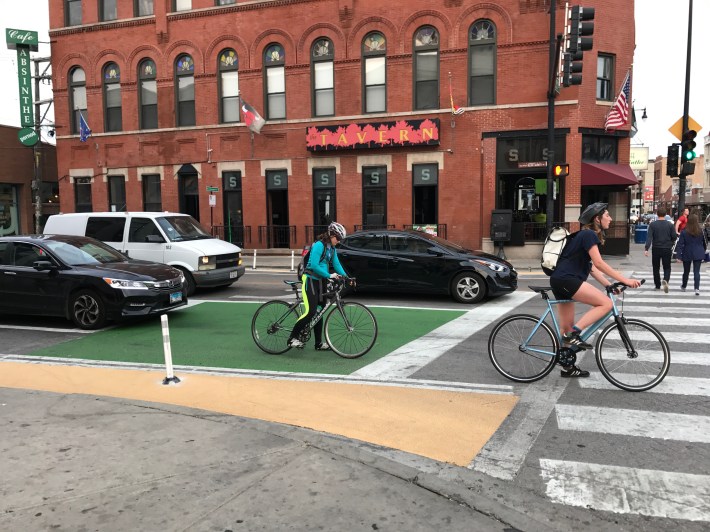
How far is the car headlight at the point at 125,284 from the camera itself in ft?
29.9

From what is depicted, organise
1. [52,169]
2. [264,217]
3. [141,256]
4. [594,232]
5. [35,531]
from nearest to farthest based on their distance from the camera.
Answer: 1. [35,531]
2. [594,232]
3. [141,256]
4. [264,217]
5. [52,169]

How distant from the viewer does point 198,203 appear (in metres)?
25.8

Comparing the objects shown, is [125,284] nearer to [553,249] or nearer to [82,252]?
[82,252]

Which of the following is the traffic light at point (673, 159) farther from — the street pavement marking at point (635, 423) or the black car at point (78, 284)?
the black car at point (78, 284)

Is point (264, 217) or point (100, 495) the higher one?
point (264, 217)

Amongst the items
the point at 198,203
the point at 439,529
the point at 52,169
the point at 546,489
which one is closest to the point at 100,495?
the point at 439,529

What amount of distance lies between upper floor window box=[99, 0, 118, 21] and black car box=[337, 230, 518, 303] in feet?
68.1

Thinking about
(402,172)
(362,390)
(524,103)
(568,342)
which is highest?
(524,103)

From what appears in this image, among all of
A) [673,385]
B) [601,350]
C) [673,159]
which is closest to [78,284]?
[601,350]

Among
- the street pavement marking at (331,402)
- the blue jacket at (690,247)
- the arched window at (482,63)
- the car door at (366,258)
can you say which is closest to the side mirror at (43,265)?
the street pavement marking at (331,402)

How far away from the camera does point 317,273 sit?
7102mm

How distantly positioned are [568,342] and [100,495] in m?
4.64

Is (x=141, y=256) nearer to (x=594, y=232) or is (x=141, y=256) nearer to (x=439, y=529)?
(x=594, y=232)

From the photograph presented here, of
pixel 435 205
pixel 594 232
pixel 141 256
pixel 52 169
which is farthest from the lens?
pixel 52 169
